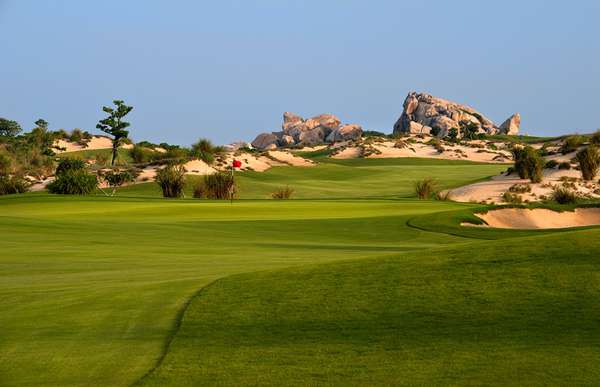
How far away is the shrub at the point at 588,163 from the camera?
221 ft

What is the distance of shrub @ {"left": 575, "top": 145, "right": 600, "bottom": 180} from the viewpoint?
221ft

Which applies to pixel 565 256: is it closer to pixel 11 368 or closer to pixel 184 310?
pixel 184 310

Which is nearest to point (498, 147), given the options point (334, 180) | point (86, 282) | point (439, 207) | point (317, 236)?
point (334, 180)

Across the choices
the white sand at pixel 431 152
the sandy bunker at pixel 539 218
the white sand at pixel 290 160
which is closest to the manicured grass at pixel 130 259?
the sandy bunker at pixel 539 218

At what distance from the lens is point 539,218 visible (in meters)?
38.1

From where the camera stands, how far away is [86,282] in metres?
17.0

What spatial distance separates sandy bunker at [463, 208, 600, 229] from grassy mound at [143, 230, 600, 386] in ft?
70.0

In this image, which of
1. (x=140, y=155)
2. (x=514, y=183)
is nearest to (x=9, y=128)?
(x=140, y=155)

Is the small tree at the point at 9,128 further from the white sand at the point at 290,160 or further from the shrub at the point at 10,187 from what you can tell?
the shrub at the point at 10,187

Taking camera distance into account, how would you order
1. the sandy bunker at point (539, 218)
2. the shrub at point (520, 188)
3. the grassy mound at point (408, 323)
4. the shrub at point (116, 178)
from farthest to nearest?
1. the shrub at point (116, 178)
2. the shrub at point (520, 188)
3. the sandy bunker at point (539, 218)
4. the grassy mound at point (408, 323)

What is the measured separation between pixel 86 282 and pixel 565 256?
874cm

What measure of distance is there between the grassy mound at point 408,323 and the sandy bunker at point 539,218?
21.3m

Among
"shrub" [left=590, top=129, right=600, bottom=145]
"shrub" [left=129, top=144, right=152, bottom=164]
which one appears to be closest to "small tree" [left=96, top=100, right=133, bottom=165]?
"shrub" [left=129, top=144, right=152, bottom=164]

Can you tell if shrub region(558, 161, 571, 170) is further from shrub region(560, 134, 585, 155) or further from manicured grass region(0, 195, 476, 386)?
manicured grass region(0, 195, 476, 386)
